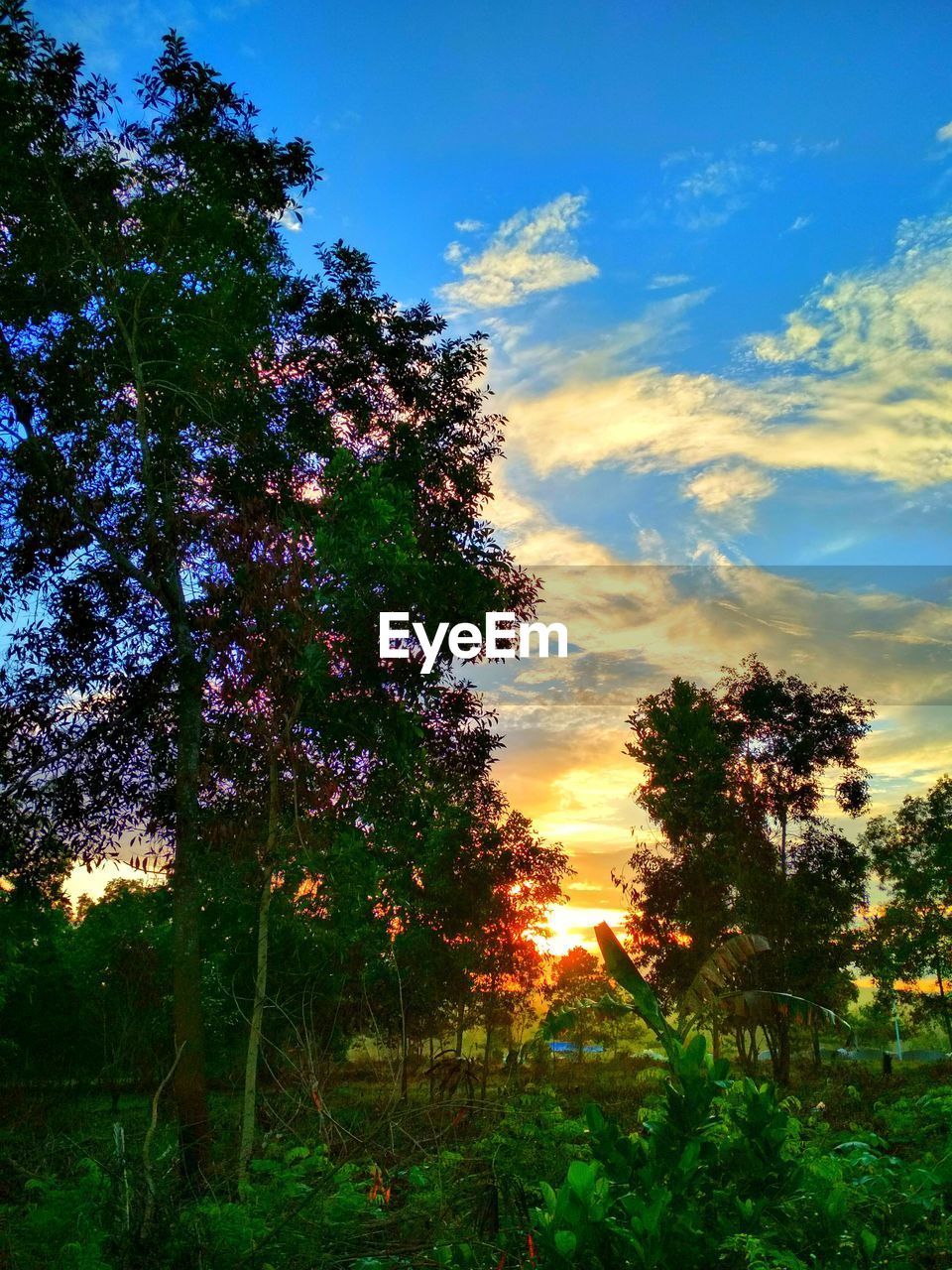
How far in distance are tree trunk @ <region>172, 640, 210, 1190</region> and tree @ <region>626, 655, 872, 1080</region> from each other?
61.9 feet

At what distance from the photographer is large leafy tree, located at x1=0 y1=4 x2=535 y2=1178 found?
13031 mm

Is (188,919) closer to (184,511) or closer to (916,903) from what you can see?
(184,511)

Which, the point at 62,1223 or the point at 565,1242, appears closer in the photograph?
the point at 565,1242

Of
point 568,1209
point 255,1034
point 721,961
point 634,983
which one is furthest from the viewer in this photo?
point 721,961

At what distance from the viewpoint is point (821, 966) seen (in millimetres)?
29969

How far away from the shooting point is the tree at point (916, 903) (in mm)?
32969

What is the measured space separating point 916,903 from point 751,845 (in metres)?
8.13

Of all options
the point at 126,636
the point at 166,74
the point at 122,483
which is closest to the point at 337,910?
the point at 126,636

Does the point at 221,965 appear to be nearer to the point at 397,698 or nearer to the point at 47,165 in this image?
the point at 397,698

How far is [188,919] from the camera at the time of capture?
13.3 m

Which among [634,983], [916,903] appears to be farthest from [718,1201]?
[916,903]

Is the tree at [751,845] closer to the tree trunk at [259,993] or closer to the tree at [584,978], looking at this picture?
the tree at [584,978]

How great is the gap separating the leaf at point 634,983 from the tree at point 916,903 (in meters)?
29.5

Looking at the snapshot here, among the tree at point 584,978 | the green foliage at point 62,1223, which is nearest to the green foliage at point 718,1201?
the green foliage at point 62,1223
